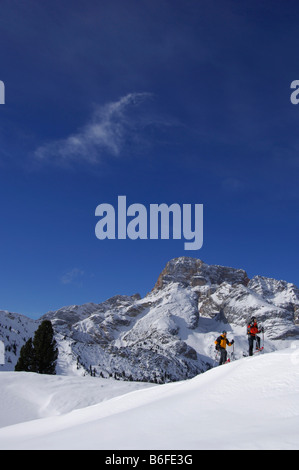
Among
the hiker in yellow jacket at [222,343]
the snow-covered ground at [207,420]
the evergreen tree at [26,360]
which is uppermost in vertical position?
the hiker in yellow jacket at [222,343]

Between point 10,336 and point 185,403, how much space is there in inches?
7738

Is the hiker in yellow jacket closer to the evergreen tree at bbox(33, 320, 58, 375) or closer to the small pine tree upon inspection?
the small pine tree

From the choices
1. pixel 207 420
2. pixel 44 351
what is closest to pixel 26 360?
pixel 44 351

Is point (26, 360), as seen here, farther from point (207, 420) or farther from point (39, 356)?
point (207, 420)

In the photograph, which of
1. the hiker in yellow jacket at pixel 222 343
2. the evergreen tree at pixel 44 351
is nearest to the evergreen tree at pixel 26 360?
the evergreen tree at pixel 44 351

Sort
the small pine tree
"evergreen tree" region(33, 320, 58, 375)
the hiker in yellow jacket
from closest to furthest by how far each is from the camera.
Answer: the hiker in yellow jacket, the small pine tree, "evergreen tree" region(33, 320, 58, 375)

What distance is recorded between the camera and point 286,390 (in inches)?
370

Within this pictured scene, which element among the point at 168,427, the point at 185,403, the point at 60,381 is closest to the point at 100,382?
the point at 60,381

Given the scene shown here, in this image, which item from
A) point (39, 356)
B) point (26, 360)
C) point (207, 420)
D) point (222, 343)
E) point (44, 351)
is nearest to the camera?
point (207, 420)

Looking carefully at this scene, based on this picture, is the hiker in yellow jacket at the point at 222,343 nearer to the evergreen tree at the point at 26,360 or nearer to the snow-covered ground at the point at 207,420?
the snow-covered ground at the point at 207,420

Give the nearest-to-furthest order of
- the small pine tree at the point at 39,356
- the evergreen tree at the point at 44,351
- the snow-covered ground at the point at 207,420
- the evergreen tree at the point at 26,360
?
the snow-covered ground at the point at 207,420 → the evergreen tree at the point at 26,360 → the small pine tree at the point at 39,356 → the evergreen tree at the point at 44,351

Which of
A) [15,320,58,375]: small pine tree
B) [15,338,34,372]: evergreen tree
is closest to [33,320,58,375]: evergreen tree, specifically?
[15,320,58,375]: small pine tree

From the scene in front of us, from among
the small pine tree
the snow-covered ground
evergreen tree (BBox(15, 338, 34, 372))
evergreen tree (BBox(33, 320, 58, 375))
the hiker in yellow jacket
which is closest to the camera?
the snow-covered ground
